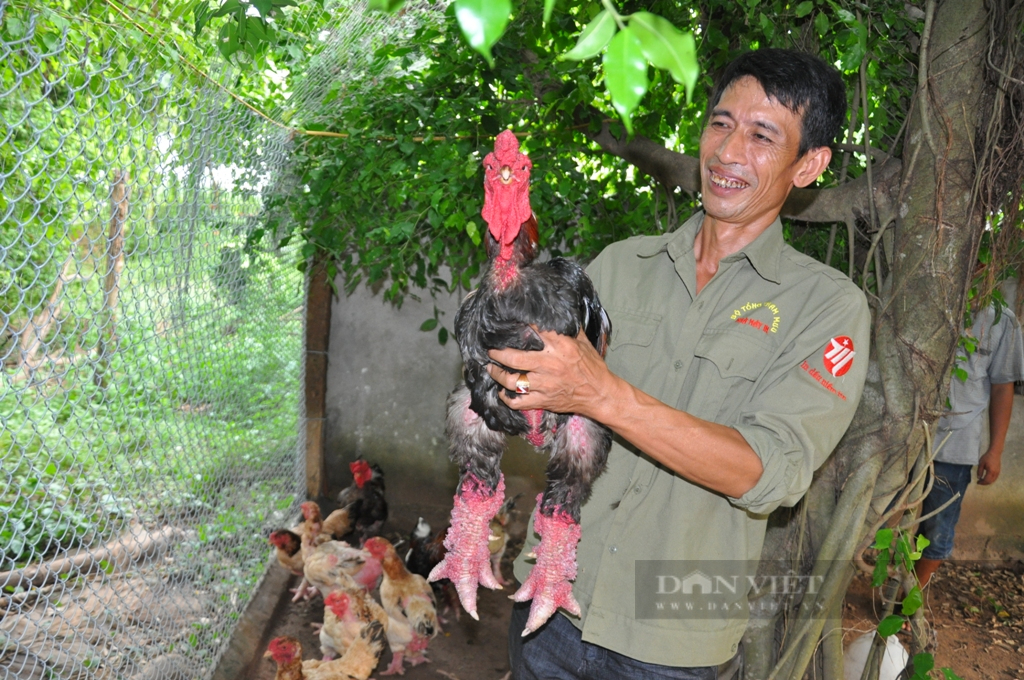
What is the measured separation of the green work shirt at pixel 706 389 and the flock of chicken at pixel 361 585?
2.19 m

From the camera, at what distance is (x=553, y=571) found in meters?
1.86

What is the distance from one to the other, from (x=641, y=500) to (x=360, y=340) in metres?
4.30

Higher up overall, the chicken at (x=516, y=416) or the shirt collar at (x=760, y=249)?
the shirt collar at (x=760, y=249)

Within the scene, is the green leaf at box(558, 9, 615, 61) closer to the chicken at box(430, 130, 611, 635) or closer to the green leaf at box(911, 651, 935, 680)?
the chicken at box(430, 130, 611, 635)

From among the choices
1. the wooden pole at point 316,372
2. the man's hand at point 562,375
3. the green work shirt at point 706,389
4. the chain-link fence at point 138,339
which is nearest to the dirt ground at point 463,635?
the chain-link fence at point 138,339

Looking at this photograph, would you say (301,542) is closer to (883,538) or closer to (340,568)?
(340,568)

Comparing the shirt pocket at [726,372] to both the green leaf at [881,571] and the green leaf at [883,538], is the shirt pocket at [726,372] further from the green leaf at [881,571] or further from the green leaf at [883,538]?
the green leaf at [881,571]

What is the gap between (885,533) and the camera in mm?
2820

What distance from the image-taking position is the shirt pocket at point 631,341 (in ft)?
6.99

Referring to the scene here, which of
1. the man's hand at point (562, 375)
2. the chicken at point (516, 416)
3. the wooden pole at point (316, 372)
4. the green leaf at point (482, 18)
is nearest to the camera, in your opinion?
the green leaf at point (482, 18)

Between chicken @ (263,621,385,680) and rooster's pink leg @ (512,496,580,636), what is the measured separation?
2286 mm

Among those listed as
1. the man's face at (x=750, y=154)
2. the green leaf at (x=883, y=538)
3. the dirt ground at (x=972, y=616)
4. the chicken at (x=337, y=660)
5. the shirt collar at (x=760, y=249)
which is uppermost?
the man's face at (x=750, y=154)

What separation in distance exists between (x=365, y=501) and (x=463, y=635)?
4.57ft

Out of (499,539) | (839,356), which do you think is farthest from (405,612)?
(839,356)
